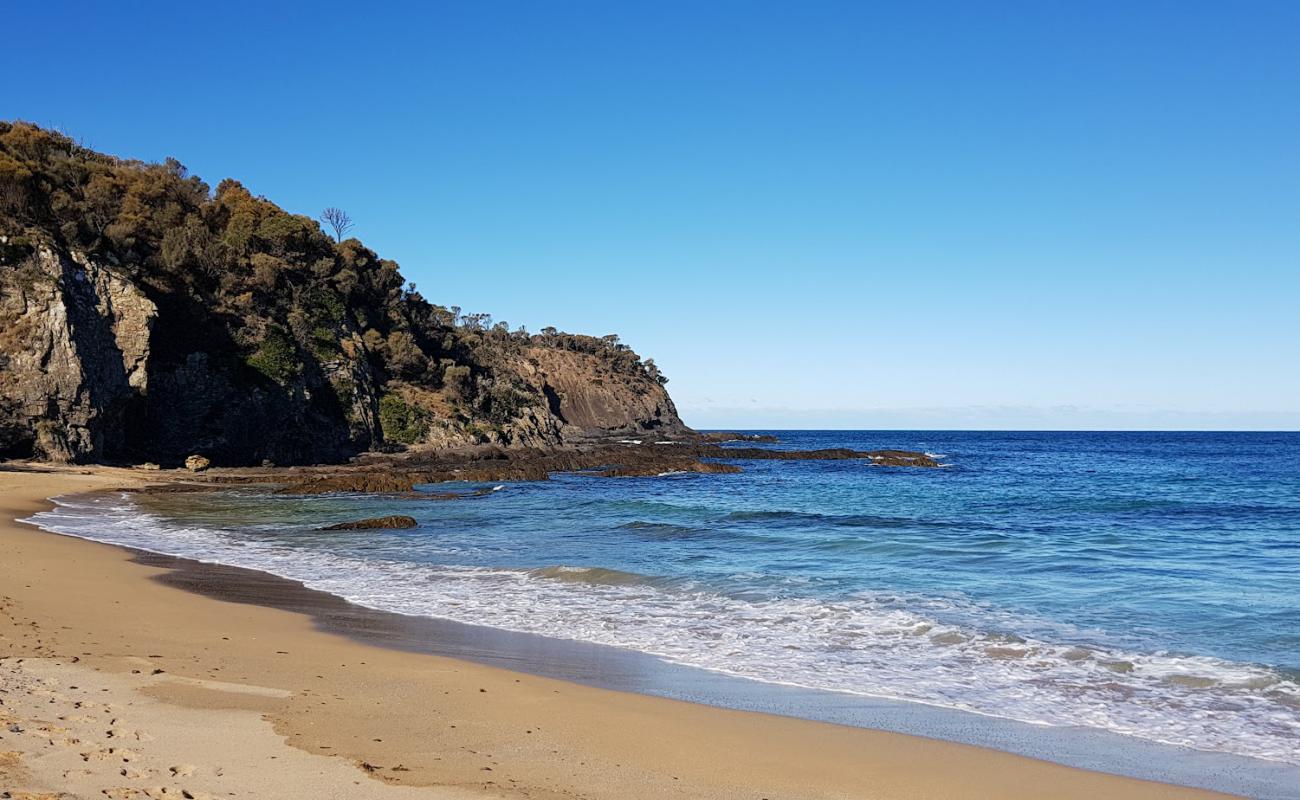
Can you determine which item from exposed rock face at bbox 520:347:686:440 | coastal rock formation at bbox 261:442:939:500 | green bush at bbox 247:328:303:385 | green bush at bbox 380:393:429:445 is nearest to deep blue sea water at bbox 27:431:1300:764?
coastal rock formation at bbox 261:442:939:500

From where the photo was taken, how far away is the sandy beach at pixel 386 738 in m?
5.06

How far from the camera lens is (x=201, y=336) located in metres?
43.6

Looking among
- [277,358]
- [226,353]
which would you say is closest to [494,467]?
[277,358]

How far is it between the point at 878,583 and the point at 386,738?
33.8ft

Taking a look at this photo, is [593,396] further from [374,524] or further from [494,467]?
[374,524]

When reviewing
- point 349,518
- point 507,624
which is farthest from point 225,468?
point 507,624

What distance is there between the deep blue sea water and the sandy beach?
1.97 meters

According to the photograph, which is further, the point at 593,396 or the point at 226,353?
the point at 593,396

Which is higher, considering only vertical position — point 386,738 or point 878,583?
point 386,738

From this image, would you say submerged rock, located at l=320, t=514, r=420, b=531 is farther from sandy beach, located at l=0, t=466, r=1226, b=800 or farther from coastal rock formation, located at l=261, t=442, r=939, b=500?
sandy beach, located at l=0, t=466, r=1226, b=800

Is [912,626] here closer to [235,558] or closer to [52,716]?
[52,716]

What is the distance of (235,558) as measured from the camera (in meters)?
17.0

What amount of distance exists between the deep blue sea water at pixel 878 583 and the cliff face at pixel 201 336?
997 centimetres

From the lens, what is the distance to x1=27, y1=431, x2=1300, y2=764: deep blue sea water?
8.68 metres
